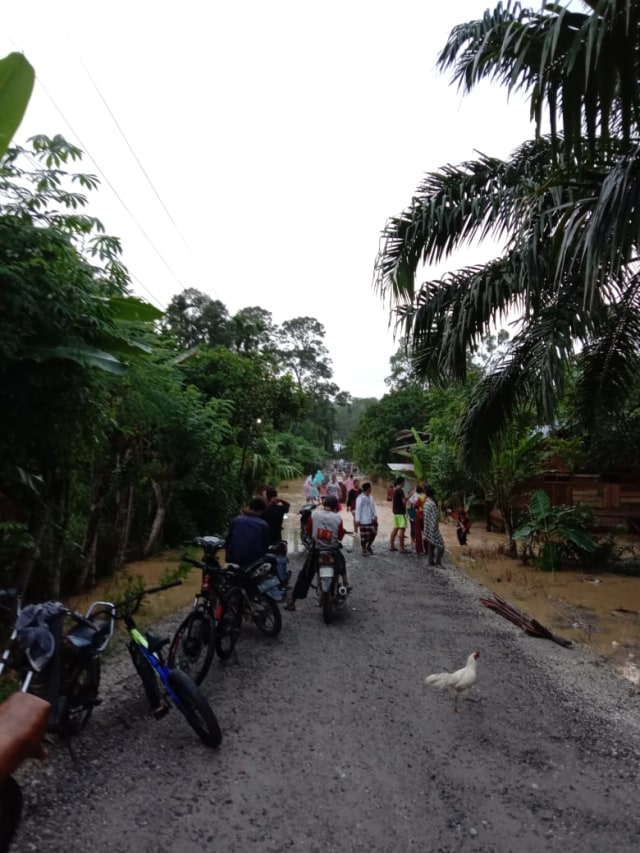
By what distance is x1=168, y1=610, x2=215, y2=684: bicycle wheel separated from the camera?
5082 mm

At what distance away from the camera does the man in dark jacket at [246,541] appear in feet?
21.6

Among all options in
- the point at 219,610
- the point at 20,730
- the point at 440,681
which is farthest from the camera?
the point at 219,610

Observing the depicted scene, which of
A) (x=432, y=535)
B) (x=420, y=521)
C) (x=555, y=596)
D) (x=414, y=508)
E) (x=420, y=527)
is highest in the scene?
(x=414, y=508)

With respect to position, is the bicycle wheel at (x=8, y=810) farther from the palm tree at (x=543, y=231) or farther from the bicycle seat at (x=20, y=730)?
the palm tree at (x=543, y=231)

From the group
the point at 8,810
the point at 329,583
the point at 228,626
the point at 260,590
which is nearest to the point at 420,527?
the point at 329,583

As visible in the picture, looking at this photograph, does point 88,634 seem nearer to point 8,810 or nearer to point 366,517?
point 8,810

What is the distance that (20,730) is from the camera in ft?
8.32

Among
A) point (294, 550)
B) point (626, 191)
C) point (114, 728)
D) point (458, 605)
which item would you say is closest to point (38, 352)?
point (114, 728)

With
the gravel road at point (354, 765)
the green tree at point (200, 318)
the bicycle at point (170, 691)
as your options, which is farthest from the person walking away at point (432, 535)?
the green tree at point (200, 318)

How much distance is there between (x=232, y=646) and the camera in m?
5.78

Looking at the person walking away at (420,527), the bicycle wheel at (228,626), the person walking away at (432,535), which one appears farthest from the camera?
the person walking away at (420,527)

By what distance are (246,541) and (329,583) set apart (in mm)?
1275

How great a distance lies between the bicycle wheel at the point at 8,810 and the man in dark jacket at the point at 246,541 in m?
3.81

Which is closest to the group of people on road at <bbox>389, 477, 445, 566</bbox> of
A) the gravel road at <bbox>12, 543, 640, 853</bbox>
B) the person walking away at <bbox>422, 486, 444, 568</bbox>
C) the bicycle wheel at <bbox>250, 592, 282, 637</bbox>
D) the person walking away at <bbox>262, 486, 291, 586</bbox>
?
the person walking away at <bbox>422, 486, 444, 568</bbox>
